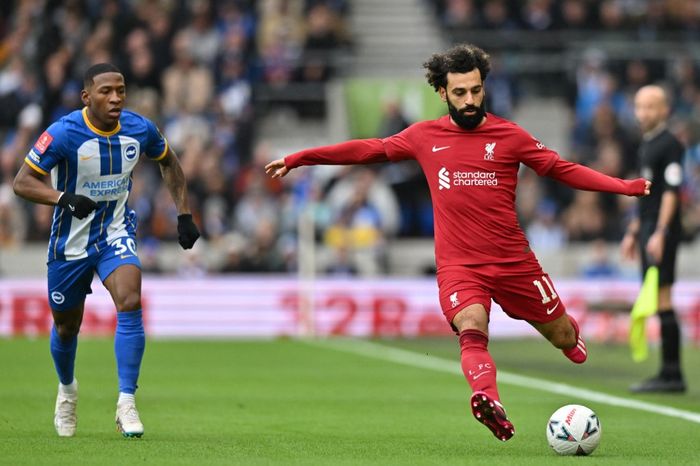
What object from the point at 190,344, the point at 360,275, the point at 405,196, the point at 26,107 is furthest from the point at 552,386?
the point at 26,107

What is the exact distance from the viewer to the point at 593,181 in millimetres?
8445

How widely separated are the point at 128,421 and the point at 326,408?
9.32ft

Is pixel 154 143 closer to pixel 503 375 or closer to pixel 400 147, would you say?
pixel 400 147

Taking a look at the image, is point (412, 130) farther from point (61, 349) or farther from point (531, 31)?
point (531, 31)

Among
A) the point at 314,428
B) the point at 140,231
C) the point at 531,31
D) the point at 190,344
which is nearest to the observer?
the point at 314,428

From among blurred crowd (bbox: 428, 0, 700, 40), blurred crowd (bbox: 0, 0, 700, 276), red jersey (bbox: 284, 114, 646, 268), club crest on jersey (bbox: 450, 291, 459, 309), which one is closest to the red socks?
club crest on jersey (bbox: 450, 291, 459, 309)

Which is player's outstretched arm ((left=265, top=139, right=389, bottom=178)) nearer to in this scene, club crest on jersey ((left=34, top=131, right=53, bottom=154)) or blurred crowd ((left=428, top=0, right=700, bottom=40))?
club crest on jersey ((left=34, top=131, right=53, bottom=154))

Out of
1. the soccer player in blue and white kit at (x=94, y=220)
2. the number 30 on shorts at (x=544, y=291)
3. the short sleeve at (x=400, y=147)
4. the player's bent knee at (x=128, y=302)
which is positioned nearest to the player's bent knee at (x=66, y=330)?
the soccer player in blue and white kit at (x=94, y=220)

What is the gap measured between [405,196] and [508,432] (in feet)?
54.3

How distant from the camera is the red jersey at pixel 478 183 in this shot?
27.9ft

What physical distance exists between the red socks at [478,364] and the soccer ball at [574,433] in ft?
1.48

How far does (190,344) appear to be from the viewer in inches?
783

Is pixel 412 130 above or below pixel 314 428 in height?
above

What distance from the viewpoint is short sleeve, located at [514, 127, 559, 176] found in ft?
27.9
